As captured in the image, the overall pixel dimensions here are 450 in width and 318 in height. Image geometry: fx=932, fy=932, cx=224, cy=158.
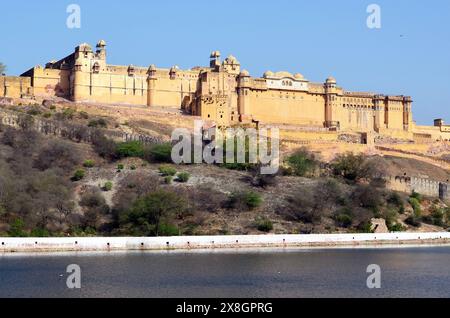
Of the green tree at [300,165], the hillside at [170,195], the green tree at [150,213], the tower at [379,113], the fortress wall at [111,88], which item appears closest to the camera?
the green tree at [150,213]

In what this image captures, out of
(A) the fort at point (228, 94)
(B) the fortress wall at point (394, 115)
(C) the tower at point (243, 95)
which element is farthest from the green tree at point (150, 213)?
(B) the fortress wall at point (394, 115)

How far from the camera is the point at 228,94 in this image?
215ft

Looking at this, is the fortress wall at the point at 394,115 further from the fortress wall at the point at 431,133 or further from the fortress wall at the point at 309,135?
the fortress wall at the point at 309,135

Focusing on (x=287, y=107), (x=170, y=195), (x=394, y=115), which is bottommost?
(x=170, y=195)

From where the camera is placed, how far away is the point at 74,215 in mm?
40656

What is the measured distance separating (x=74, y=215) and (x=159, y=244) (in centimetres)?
545

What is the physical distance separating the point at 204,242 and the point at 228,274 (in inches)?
391

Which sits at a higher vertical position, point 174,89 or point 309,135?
point 174,89

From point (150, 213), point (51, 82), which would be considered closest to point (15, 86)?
point (51, 82)

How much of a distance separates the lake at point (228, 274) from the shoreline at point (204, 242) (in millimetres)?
1302

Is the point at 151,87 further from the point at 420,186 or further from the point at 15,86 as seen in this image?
the point at 420,186

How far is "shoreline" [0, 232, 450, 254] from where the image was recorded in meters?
35.0

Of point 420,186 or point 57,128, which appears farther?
point 420,186

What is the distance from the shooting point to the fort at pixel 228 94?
2468 inches
